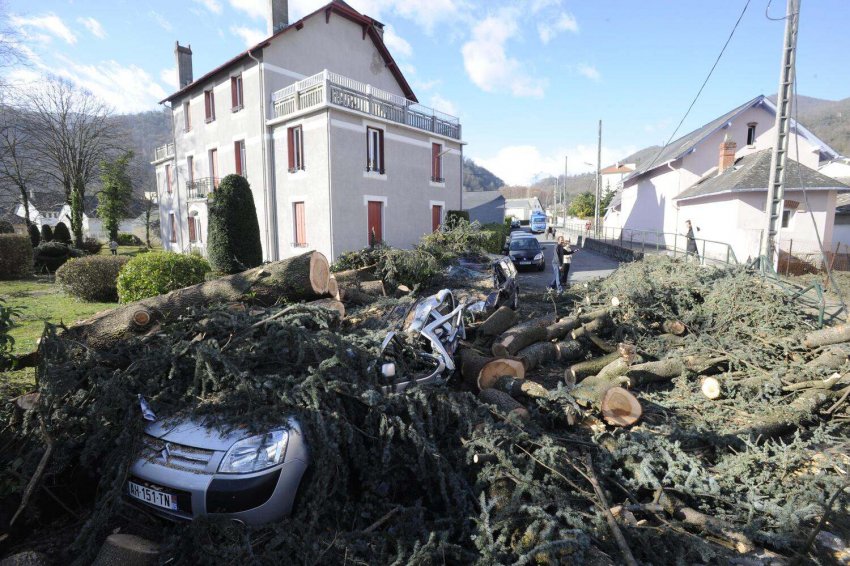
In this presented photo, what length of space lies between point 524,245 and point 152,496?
17627 millimetres

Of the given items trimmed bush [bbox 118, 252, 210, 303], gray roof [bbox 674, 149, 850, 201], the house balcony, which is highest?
the house balcony

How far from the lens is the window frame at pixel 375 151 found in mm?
18047

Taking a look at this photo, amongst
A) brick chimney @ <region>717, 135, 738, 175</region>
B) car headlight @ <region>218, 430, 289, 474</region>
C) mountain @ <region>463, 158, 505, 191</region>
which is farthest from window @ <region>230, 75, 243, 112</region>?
mountain @ <region>463, 158, 505, 191</region>

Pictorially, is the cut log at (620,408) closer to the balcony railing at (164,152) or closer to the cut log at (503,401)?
the cut log at (503,401)

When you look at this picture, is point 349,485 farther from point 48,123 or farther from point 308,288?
point 48,123

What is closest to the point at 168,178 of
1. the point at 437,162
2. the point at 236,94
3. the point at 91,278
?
the point at 236,94

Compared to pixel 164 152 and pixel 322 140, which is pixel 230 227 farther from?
pixel 164 152

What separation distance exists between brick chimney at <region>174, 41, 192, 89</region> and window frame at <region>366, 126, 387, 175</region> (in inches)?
573

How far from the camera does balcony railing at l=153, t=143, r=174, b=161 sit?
27578mm

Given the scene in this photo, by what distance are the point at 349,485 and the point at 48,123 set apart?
3870cm

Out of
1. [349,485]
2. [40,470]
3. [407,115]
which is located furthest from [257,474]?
[407,115]

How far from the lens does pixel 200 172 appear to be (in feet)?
76.0

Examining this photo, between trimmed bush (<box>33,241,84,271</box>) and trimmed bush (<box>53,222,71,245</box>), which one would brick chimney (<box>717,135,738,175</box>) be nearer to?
trimmed bush (<box>33,241,84,271</box>)

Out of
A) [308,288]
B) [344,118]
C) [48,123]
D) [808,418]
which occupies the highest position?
[48,123]
